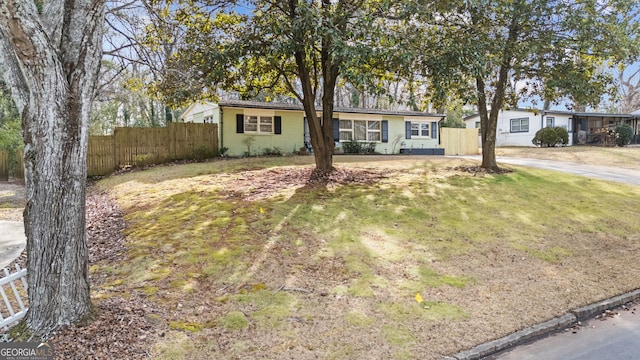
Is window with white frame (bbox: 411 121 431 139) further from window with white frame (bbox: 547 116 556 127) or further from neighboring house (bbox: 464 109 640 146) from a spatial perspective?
window with white frame (bbox: 547 116 556 127)

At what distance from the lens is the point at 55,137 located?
10.6 feet

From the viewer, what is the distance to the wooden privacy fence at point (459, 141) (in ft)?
84.5

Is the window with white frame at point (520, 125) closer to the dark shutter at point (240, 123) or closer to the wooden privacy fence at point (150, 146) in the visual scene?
the dark shutter at point (240, 123)

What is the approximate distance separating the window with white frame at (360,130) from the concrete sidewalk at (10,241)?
16.2 meters

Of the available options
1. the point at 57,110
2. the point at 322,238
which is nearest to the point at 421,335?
the point at 322,238

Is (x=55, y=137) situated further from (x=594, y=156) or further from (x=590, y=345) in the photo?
(x=594, y=156)

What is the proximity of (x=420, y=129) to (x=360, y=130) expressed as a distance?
461cm

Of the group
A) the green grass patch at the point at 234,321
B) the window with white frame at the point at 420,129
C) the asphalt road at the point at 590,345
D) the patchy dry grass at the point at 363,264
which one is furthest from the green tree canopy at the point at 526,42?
the window with white frame at the point at 420,129

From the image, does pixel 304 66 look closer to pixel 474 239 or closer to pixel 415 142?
pixel 474 239

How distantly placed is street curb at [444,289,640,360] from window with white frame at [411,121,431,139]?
19.7 m

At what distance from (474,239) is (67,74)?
613 centimetres

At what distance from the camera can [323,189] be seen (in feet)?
31.4

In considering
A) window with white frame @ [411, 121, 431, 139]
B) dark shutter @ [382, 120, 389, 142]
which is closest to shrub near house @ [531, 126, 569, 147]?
window with white frame @ [411, 121, 431, 139]

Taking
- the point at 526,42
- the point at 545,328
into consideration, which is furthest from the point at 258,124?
the point at 545,328
